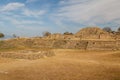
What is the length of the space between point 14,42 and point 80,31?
21.7m

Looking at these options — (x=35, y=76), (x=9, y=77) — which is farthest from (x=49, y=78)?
(x=9, y=77)

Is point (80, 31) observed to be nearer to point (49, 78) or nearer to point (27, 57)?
point (27, 57)

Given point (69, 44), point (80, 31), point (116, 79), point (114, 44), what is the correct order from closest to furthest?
point (116, 79) → point (114, 44) → point (69, 44) → point (80, 31)

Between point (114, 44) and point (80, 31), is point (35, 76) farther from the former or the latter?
point (80, 31)

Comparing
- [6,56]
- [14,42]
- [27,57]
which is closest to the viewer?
[27,57]

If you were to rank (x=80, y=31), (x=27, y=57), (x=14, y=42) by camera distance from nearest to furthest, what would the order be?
(x=27, y=57) < (x=14, y=42) < (x=80, y=31)

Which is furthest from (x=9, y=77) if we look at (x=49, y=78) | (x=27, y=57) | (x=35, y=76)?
(x=27, y=57)

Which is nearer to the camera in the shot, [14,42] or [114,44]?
[114,44]

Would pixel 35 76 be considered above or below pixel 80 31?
below

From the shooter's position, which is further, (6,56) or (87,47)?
(87,47)

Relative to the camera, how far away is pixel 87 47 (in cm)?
3519

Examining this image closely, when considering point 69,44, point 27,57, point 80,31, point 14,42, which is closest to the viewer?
point 27,57

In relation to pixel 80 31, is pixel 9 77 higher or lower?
lower

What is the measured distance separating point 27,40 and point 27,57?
26.2 meters
